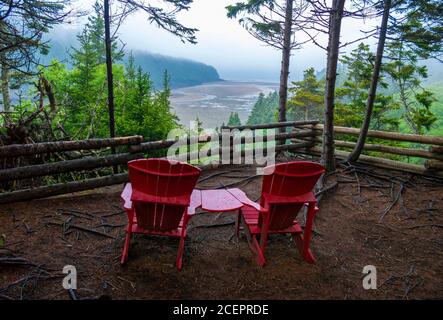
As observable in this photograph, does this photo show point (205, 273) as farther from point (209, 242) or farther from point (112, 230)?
point (112, 230)

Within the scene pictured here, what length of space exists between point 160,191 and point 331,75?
524 cm

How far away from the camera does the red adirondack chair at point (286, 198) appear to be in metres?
3.16

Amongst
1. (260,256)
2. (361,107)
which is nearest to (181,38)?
(260,256)

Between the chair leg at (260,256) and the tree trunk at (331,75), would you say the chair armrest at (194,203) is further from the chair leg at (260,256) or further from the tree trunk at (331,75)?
the tree trunk at (331,75)

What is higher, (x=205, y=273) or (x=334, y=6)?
(x=334, y=6)

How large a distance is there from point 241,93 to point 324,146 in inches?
1696

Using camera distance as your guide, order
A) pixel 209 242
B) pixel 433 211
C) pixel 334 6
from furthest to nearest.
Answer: pixel 334 6 → pixel 433 211 → pixel 209 242

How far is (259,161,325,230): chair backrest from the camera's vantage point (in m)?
3.14

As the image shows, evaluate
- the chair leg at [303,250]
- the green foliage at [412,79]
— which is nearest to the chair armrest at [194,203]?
the chair leg at [303,250]

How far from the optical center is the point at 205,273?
10.4 ft

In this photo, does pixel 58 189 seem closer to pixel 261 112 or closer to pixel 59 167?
pixel 59 167

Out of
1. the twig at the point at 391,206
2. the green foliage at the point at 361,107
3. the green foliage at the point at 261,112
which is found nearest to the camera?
the twig at the point at 391,206

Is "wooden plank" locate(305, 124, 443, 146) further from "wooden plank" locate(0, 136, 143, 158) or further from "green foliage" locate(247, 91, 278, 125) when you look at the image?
"green foliage" locate(247, 91, 278, 125)
